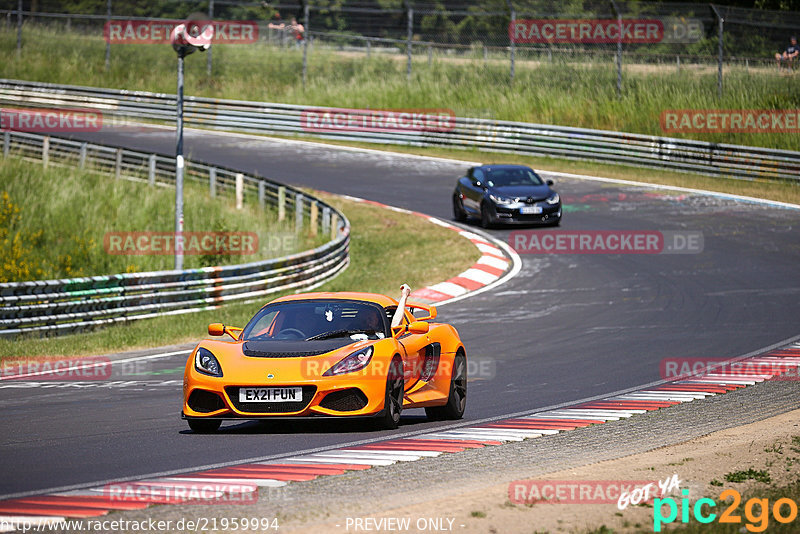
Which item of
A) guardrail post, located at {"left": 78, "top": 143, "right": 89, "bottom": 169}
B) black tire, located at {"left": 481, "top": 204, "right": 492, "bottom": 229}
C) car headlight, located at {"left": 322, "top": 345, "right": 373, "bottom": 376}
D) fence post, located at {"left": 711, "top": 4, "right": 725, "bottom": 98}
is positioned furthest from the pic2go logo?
guardrail post, located at {"left": 78, "top": 143, "right": 89, "bottom": 169}

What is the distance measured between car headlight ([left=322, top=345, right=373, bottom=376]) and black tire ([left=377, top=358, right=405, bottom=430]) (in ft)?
0.72

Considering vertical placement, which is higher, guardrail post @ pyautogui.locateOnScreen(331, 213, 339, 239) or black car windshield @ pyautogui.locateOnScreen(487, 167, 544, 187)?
black car windshield @ pyautogui.locateOnScreen(487, 167, 544, 187)

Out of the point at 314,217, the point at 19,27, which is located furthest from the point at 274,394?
the point at 19,27

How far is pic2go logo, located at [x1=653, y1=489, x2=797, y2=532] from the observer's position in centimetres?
663

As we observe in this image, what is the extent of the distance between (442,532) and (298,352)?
365cm

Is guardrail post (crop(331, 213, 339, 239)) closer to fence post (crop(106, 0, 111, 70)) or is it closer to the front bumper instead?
the front bumper

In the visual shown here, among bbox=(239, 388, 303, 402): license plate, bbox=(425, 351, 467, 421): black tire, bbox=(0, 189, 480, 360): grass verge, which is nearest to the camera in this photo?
bbox=(239, 388, 303, 402): license plate

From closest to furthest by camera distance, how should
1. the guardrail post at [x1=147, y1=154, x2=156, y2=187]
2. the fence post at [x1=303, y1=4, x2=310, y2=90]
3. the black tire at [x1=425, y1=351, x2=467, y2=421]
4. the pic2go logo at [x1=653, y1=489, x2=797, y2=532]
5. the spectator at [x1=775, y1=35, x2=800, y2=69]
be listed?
1. the pic2go logo at [x1=653, y1=489, x2=797, y2=532]
2. the black tire at [x1=425, y1=351, x2=467, y2=421]
3. the guardrail post at [x1=147, y1=154, x2=156, y2=187]
4. the spectator at [x1=775, y1=35, x2=800, y2=69]
5. the fence post at [x1=303, y1=4, x2=310, y2=90]

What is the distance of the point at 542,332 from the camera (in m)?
17.1

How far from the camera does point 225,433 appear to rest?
9.99 meters

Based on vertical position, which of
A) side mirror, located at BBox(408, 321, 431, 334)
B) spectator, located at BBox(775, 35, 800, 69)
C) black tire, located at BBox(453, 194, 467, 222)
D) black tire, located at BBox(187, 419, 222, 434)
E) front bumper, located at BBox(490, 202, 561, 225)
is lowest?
black tire, located at BBox(453, 194, 467, 222)

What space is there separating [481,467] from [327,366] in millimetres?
1789

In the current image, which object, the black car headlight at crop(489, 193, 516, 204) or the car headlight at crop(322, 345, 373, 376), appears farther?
the black car headlight at crop(489, 193, 516, 204)

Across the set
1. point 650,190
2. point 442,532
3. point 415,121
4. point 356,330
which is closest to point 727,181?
point 650,190
